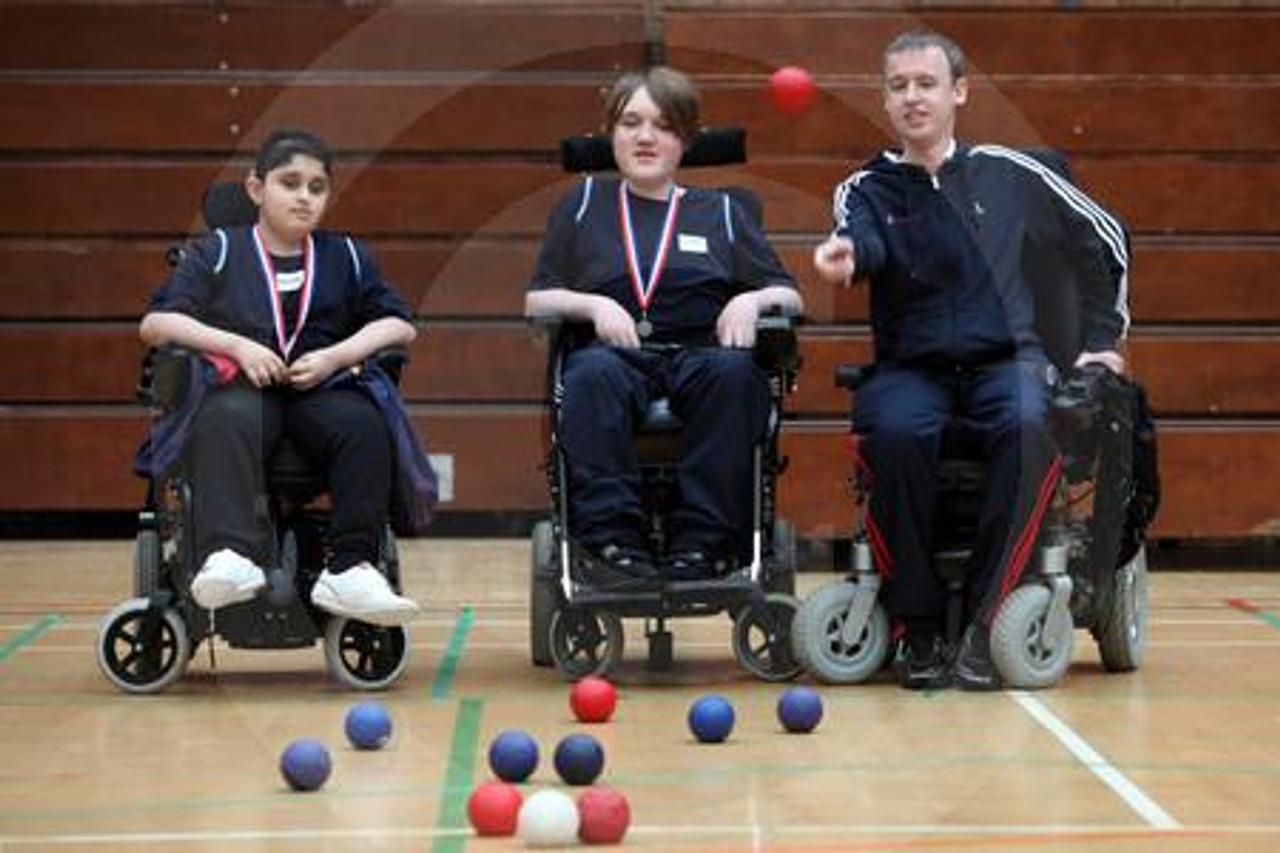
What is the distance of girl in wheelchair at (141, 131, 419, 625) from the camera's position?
5.18 m

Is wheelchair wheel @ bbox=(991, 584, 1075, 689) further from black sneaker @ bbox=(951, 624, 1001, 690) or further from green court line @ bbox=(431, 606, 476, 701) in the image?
green court line @ bbox=(431, 606, 476, 701)

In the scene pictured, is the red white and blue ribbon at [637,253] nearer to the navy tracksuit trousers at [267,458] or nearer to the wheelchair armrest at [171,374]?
the navy tracksuit trousers at [267,458]

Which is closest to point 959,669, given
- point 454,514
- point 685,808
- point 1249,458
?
point 685,808

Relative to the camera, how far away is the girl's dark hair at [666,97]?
5633 millimetres

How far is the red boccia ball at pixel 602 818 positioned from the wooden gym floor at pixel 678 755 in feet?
0.16

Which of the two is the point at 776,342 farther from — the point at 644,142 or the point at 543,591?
the point at 543,591

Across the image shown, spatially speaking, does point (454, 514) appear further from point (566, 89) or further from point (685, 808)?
point (685, 808)

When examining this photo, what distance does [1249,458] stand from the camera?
325 inches

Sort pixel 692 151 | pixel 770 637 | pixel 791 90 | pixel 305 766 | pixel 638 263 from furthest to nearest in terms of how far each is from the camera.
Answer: pixel 791 90 < pixel 692 151 < pixel 638 263 < pixel 770 637 < pixel 305 766

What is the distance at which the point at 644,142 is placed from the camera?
5676 millimetres

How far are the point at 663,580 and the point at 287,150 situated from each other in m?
1.17

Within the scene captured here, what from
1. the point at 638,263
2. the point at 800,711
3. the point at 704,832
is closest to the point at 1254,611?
the point at 638,263

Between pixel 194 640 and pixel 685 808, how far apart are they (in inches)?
64.4

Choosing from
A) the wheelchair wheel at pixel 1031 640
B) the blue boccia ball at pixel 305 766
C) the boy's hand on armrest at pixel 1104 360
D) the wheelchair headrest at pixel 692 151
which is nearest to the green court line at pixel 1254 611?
the boy's hand on armrest at pixel 1104 360
